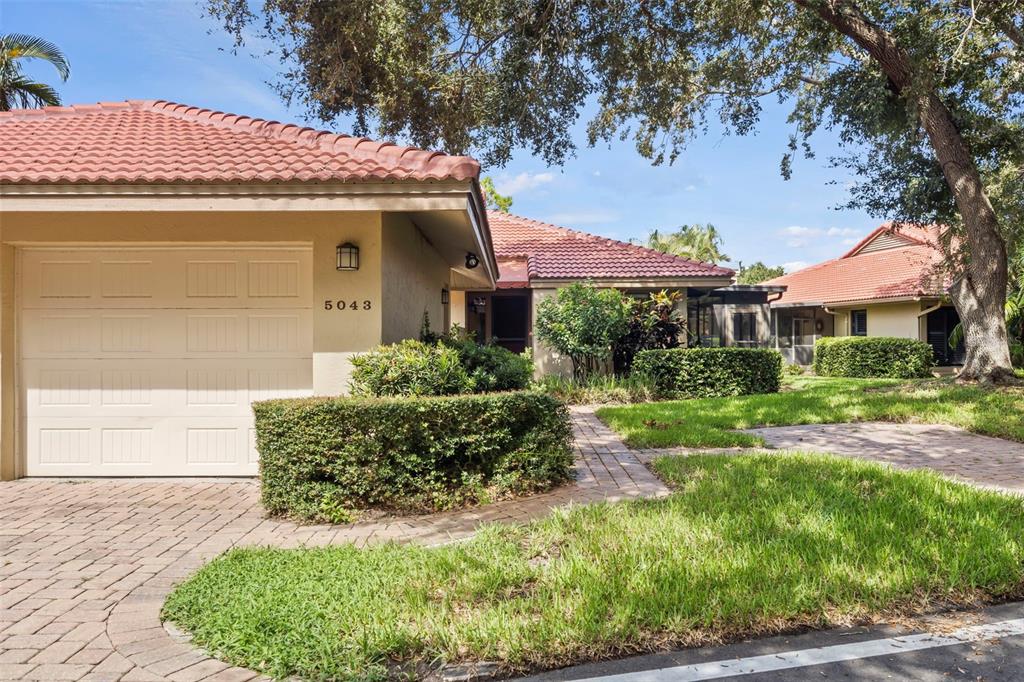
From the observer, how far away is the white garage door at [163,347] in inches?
260

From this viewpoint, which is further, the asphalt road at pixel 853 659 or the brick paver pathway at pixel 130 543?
the brick paver pathway at pixel 130 543

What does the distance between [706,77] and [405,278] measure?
33.0 ft

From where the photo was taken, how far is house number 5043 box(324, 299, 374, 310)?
6340 millimetres

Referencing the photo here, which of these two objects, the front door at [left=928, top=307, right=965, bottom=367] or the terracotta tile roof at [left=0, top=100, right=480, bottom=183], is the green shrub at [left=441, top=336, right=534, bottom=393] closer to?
the terracotta tile roof at [left=0, top=100, right=480, bottom=183]

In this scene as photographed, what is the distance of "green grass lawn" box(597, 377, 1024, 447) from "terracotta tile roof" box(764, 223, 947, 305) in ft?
30.6

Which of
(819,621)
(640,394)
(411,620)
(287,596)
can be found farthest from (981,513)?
(640,394)

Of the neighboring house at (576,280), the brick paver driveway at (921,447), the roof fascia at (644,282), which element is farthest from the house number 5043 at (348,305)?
the roof fascia at (644,282)

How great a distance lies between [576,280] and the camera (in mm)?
15867

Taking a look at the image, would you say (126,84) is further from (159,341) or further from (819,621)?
(819,621)

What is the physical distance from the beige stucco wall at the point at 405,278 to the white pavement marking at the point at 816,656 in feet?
15.2

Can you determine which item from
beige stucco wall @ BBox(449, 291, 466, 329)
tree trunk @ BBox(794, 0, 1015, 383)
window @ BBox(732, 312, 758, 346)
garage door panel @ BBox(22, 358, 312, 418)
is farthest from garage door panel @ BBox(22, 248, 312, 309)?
window @ BBox(732, 312, 758, 346)

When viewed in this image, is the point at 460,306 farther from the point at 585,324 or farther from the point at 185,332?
the point at 185,332

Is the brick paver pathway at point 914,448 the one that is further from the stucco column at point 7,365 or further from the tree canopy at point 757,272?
the tree canopy at point 757,272

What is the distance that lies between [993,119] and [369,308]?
49.8 ft
